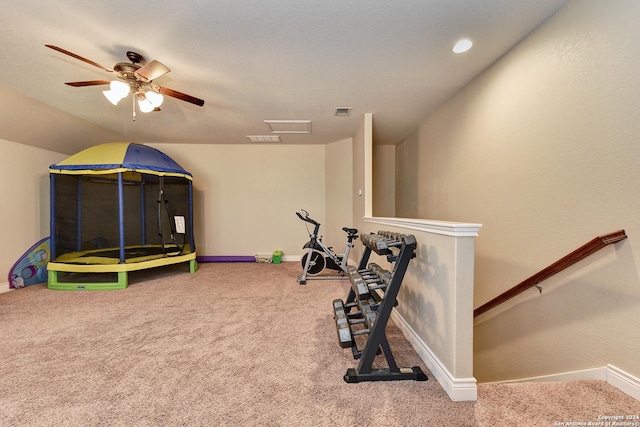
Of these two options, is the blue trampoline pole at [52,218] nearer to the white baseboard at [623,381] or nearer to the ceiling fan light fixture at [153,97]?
the ceiling fan light fixture at [153,97]

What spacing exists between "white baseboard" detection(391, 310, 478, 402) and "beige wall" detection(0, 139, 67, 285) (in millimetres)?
5102

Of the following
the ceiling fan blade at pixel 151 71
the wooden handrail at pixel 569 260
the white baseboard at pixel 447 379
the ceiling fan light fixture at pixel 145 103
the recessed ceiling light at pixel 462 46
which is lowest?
the white baseboard at pixel 447 379

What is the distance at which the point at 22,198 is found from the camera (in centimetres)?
329

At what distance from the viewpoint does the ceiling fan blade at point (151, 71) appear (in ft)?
6.18

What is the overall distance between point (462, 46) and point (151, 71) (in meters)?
2.61

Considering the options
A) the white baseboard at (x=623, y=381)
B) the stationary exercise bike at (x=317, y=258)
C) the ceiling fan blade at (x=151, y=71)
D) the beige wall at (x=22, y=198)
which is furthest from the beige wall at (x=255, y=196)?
the white baseboard at (x=623, y=381)

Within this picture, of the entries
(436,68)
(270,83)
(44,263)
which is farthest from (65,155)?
(436,68)

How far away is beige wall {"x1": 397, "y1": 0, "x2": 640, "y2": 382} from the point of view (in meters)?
1.25

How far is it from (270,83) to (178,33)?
896mm

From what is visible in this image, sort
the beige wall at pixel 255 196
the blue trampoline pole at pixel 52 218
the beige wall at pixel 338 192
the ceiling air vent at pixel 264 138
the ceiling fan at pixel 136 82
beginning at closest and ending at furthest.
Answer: the ceiling fan at pixel 136 82
the blue trampoline pole at pixel 52 218
the ceiling air vent at pixel 264 138
the beige wall at pixel 338 192
the beige wall at pixel 255 196

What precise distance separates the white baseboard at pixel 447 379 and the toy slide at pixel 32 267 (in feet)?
16.6

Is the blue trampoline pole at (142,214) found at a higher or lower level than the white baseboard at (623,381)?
higher

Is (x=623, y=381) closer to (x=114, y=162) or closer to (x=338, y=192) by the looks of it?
(x=338, y=192)

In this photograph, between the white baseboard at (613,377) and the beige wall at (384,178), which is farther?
the beige wall at (384,178)
